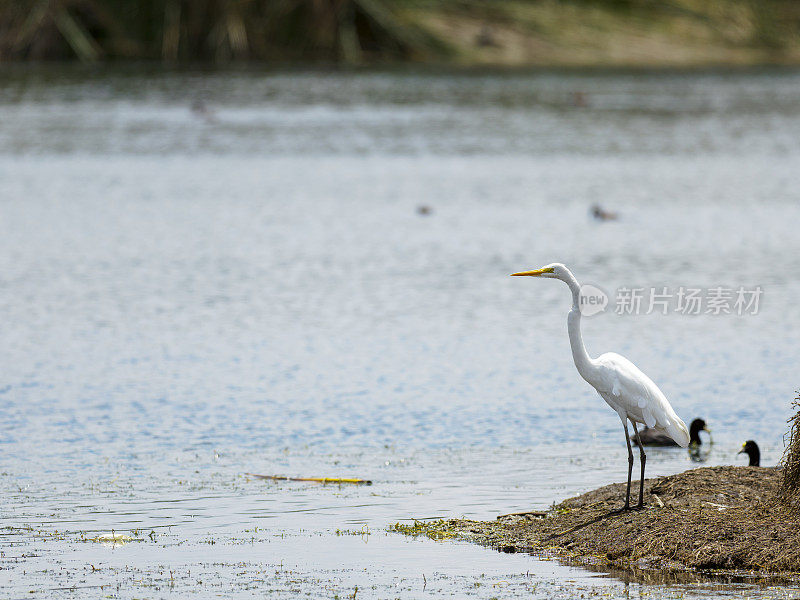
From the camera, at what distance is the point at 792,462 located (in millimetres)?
12664

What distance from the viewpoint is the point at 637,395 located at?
12.8 meters

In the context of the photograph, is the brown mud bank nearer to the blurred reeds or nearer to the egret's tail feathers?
the egret's tail feathers

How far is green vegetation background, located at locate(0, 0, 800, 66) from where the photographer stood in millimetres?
114375

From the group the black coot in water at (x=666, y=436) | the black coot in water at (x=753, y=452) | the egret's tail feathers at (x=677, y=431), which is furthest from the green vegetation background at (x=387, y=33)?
the egret's tail feathers at (x=677, y=431)

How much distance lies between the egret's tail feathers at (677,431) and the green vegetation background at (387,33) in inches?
3991

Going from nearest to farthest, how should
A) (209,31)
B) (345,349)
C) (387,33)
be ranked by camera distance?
(345,349), (387,33), (209,31)

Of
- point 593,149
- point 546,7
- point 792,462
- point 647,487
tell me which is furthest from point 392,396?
point 546,7

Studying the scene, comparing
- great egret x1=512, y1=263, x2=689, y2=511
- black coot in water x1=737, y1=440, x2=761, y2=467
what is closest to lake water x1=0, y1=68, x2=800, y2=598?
black coot in water x1=737, y1=440, x2=761, y2=467

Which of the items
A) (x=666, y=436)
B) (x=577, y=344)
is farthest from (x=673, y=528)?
(x=666, y=436)

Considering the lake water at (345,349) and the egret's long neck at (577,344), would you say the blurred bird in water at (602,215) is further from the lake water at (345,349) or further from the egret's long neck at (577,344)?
the egret's long neck at (577,344)

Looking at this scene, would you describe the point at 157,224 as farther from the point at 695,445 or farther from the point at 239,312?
the point at 695,445

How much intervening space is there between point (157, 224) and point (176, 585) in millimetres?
29754

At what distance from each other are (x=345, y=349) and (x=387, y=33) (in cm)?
9522

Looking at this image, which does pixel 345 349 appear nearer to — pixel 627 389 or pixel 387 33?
pixel 627 389
